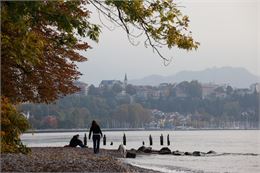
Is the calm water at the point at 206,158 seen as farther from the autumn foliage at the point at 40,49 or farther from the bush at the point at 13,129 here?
the bush at the point at 13,129

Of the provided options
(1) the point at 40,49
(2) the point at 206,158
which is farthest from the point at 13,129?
(2) the point at 206,158

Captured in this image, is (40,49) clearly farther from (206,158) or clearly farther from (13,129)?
(206,158)

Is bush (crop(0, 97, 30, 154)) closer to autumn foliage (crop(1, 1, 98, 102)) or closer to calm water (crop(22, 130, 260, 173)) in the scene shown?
autumn foliage (crop(1, 1, 98, 102))

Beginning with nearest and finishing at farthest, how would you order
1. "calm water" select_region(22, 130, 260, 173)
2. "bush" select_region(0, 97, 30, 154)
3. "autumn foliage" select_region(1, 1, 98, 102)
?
"autumn foliage" select_region(1, 1, 98, 102), "bush" select_region(0, 97, 30, 154), "calm water" select_region(22, 130, 260, 173)

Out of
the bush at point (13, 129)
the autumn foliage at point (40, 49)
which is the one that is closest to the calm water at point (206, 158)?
the autumn foliage at point (40, 49)

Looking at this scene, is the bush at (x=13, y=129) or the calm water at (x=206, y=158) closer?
the bush at (x=13, y=129)

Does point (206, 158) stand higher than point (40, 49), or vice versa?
point (40, 49)

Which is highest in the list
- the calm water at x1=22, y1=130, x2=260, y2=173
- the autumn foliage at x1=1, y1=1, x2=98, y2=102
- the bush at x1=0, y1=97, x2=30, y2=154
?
the autumn foliage at x1=1, y1=1, x2=98, y2=102

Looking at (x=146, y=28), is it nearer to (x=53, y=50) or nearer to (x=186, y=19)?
(x=186, y=19)

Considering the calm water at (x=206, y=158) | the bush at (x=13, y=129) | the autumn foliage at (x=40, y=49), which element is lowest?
the calm water at (x=206, y=158)

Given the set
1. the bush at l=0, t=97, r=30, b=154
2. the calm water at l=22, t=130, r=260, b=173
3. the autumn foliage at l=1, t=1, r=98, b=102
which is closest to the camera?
the autumn foliage at l=1, t=1, r=98, b=102

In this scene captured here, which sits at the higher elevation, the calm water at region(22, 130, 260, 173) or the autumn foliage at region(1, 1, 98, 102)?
the autumn foliage at region(1, 1, 98, 102)

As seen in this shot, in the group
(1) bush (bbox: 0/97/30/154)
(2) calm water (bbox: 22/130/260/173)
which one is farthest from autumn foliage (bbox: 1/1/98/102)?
(2) calm water (bbox: 22/130/260/173)

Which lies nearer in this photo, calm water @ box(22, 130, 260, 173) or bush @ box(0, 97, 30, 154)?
bush @ box(0, 97, 30, 154)
